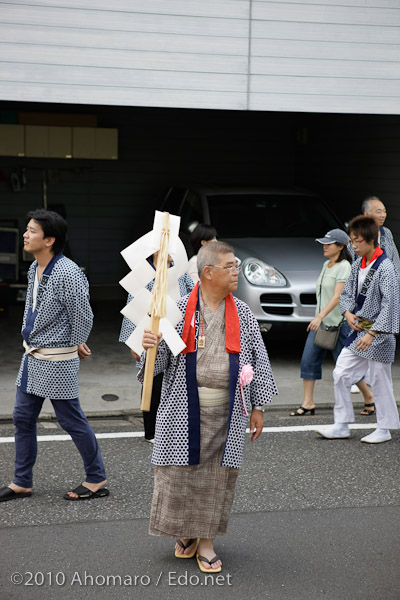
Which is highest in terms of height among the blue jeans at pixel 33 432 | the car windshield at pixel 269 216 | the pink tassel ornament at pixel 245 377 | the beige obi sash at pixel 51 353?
the car windshield at pixel 269 216

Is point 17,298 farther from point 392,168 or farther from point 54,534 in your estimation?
point 54,534

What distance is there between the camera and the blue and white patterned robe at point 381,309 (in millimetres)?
6227

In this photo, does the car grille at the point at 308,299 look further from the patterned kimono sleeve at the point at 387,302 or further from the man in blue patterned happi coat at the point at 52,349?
the man in blue patterned happi coat at the point at 52,349

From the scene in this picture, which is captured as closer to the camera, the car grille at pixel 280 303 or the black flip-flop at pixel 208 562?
the black flip-flop at pixel 208 562

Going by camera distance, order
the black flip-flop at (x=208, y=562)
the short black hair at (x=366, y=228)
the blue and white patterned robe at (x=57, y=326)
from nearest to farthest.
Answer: the black flip-flop at (x=208, y=562) → the blue and white patterned robe at (x=57, y=326) → the short black hair at (x=366, y=228)

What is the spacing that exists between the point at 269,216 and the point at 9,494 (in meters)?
6.01

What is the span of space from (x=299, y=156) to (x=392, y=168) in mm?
3169

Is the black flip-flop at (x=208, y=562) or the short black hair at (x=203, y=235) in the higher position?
the short black hair at (x=203, y=235)

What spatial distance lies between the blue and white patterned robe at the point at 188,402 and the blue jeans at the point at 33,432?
1.06 m

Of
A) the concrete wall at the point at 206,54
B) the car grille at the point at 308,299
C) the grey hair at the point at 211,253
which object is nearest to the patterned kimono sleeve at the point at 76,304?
the grey hair at the point at 211,253

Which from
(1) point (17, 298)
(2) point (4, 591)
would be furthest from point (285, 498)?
(1) point (17, 298)

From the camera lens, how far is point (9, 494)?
16.9ft

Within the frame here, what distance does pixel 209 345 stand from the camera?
4168 mm

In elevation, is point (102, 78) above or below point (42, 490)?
above
